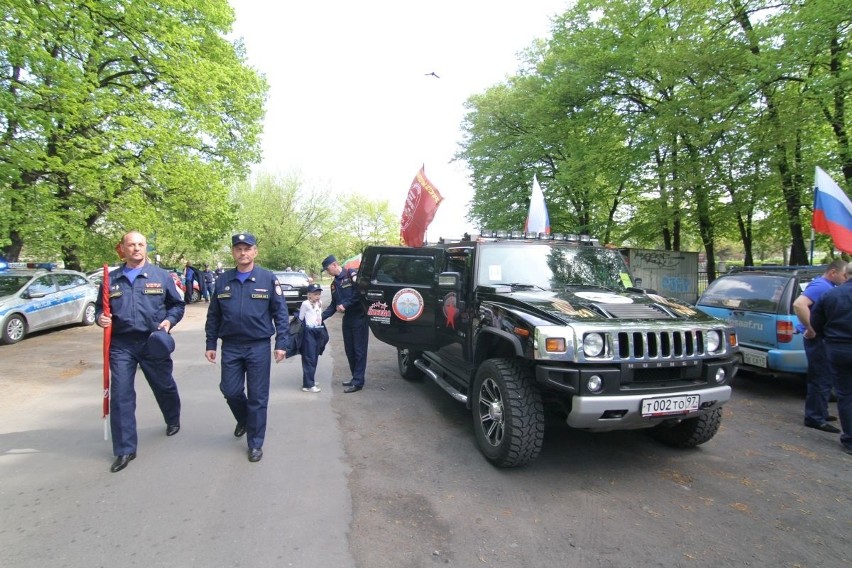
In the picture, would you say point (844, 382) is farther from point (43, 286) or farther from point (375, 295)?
point (43, 286)

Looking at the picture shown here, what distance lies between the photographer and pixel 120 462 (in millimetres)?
3973

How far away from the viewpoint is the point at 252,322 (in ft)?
13.9

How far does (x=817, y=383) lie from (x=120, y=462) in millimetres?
7035

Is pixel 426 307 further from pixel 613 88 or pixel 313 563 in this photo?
pixel 613 88

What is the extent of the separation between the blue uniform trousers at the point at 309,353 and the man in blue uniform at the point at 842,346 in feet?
19.5

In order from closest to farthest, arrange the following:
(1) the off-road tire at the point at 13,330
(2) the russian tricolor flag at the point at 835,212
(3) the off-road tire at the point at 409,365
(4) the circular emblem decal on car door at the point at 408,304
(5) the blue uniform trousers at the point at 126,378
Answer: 1. (5) the blue uniform trousers at the point at 126,378
2. (4) the circular emblem decal on car door at the point at 408,304
3. (2) the russian tricolor flag at the point at 835,212
4. (3) the off-road tire at the point at 409,365
5. (1) the off-road tire at the point at 13,330

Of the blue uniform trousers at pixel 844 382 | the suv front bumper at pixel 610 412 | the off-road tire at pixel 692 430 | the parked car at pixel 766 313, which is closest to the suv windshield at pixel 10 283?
the suv front bumper at pixel 610 412

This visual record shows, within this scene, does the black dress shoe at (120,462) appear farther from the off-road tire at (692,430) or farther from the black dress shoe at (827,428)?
the black dress shoe at (827,428)

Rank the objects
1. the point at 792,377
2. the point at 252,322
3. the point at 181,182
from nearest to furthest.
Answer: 1. the point at 252,322
2. the point at 792,377
3. the point at 181,182

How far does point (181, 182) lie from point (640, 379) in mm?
15544

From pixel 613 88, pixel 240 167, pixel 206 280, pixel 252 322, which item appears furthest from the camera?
pixel 206 280

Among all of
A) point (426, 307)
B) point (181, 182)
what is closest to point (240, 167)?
point (181, 182)

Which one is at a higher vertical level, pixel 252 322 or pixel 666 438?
pixel 252 322

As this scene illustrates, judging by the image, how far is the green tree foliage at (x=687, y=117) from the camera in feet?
36.1
